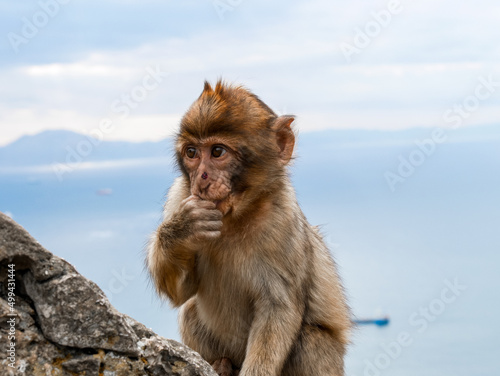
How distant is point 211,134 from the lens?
4.03 meters

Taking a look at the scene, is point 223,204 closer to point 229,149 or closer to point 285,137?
point 229,149

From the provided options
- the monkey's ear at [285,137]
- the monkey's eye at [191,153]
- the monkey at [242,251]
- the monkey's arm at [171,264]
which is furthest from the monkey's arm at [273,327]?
the monkey's eye at [191,153]

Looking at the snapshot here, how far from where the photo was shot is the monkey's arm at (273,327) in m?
4.04

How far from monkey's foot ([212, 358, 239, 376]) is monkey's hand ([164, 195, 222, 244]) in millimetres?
982

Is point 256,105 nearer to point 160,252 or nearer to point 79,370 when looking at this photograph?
point 160,252

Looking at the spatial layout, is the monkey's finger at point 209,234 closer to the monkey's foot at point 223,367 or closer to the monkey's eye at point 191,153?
the monkey's eye at point 191,153

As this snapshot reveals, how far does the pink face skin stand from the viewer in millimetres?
3934

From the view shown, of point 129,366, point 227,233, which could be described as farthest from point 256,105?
Result: point 129,366

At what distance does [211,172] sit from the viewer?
13.0 feet

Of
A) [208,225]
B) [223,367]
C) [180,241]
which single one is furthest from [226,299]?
[208,225]

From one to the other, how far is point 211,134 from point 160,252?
784 mm
